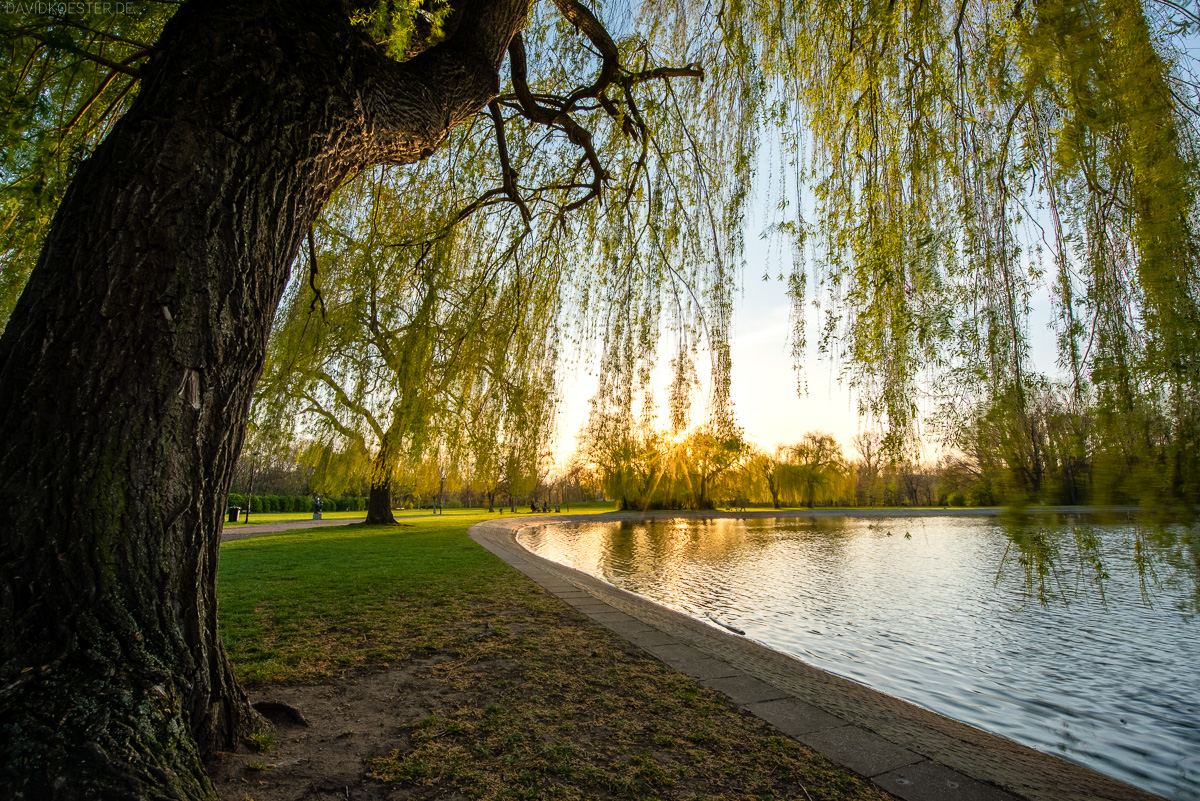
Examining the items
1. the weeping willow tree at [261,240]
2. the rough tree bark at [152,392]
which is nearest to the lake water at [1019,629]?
the weeping willow tree at [261,240]

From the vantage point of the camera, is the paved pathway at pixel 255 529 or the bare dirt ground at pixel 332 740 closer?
the bare dirt ground at pixel 332 740

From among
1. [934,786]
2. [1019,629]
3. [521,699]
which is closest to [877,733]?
[934,786]

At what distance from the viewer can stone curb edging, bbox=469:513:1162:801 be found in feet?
6.95

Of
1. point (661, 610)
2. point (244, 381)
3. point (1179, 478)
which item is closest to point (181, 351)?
point (244, 381)

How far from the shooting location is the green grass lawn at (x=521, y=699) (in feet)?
6.56

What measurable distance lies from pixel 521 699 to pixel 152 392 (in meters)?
2.10

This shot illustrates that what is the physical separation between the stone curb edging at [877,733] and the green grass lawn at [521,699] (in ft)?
0.54

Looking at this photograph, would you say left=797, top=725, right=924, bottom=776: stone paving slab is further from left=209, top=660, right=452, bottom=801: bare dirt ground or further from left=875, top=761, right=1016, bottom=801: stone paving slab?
left=209, top=660, right=452, bottom=801: bare dirt ground

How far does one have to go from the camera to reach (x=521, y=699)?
110 inches

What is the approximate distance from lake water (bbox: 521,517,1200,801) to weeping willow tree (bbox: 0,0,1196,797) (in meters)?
0.66

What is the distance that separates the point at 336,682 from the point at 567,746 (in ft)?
4.80

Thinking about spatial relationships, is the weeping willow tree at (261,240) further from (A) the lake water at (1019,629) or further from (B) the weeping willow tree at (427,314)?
(B) the weeping willow tree at (427,314)

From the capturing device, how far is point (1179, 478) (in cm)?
176

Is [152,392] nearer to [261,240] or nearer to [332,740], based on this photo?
[261,240]
